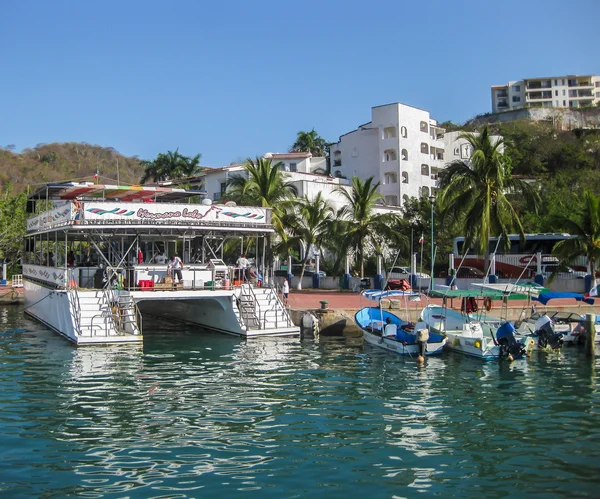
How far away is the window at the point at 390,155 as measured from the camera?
71.8 metres

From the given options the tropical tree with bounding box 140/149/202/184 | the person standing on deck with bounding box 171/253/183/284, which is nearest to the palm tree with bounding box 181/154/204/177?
the tropical tree with bounding box 140/149/202/184

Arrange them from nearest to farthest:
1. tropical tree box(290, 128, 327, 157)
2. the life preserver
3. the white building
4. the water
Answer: the water
the life preserver
the white building
tropical tree box(290, 128, 327, 157)

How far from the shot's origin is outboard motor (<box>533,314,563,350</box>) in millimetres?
26156

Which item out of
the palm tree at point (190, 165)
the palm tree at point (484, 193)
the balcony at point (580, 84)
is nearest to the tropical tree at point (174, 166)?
the palm tree at point (190, 165)

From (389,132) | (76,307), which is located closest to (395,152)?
(389,132)

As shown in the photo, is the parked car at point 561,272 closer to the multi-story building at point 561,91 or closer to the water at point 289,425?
the water at point 289,425

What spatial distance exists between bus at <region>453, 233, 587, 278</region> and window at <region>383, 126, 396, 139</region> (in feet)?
89.0

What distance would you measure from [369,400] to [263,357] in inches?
278

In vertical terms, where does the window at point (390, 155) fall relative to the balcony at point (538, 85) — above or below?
below

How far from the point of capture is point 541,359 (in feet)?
82.3

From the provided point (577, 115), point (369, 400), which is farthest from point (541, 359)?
Result: point (577, 115)

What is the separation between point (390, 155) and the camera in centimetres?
7238

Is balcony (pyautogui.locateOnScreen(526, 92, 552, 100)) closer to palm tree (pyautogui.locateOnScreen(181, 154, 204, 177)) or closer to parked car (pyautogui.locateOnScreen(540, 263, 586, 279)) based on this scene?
palm tree (pyautogui.locateOnScreen(181, 154, 204, 177))

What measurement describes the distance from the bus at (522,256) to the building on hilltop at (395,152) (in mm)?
23976
